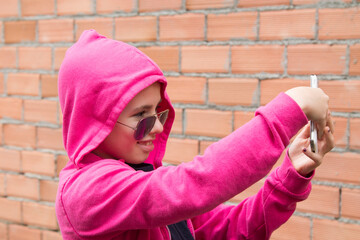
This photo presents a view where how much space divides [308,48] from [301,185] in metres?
0.76

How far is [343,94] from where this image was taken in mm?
1932

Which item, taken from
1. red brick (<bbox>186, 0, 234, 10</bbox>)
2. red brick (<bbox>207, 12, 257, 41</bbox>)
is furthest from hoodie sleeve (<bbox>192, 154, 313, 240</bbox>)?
red brick (<bbox>186, 0, 234, 10</bbox>)

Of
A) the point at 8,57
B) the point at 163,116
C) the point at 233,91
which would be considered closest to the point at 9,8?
the point at 8,57

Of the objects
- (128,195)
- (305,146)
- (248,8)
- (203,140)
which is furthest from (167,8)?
(128,195)

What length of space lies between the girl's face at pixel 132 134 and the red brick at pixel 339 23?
0.88m

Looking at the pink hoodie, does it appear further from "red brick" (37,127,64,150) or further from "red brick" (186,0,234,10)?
"red brick" (37,127,64,150)

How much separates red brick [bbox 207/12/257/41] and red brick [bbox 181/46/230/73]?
0.06 metres

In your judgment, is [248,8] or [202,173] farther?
[248,8]

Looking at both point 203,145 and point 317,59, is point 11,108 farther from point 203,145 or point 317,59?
point 317,59

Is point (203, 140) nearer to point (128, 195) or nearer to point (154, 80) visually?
point (154, 80)

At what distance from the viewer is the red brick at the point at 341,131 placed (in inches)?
76.7

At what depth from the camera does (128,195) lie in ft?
3.98

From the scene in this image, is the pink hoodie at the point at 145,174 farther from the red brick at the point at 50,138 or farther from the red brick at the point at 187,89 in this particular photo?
the red brick at the point at 50,138

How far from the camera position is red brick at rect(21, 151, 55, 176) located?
2.70m
